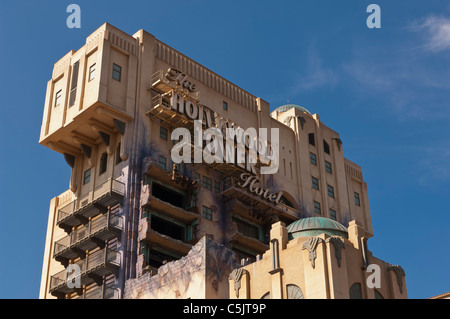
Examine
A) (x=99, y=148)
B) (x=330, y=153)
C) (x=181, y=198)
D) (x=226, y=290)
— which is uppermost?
(x=330, y=153)

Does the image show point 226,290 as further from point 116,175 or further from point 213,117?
point 213,117

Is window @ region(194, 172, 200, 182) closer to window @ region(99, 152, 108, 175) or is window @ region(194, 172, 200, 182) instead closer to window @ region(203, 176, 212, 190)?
window @ region(203, 176, 212, 190)

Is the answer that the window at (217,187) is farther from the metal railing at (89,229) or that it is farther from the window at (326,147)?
the window at (326,147)

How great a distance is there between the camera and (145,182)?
74562 millimetres

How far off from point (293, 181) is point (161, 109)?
21.0 m

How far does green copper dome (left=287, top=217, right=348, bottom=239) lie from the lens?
56875mm

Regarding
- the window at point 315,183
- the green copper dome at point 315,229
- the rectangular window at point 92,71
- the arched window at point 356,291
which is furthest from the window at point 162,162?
the arched window at point 356,291

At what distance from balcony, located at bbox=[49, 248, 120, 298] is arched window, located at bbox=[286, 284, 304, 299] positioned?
876 inches

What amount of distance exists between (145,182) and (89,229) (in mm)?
6979

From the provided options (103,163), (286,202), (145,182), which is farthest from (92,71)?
(286,202)

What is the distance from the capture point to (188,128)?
80.1m

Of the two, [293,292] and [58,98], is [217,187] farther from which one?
[293,292]

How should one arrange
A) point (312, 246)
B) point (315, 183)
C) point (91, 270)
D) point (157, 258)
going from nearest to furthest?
point (312, 246) < point (91, 270) < point (157, 258) < point (315, 183)
